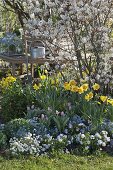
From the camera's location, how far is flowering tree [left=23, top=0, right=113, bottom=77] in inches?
200

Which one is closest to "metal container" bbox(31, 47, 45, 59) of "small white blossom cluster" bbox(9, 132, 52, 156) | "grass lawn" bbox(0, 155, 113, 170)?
"small white blossom cluster" bbox(9, 132, 52, 156)

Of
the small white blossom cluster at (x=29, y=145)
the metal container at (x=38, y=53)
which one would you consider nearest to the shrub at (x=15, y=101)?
the small white blossom cluster at (x=29, y=145)

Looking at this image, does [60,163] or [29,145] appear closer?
[60,163]

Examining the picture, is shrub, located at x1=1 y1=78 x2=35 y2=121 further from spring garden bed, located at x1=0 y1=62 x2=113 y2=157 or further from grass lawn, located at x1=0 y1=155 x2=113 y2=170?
grass lawn, located at x1=0 y1=155 x2=113 y2=170

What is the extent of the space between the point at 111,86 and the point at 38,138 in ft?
5.66

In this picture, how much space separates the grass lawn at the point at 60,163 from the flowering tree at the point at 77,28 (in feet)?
5.20

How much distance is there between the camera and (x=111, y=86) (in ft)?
19.3

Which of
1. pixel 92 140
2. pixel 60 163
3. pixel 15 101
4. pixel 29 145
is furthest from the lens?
pixel 15 101

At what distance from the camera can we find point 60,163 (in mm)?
4277

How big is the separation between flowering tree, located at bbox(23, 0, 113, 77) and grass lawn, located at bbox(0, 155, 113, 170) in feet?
5.20

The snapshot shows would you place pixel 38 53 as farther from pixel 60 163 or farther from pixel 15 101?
pixel 60 163

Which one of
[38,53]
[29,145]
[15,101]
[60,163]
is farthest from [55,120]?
[38,53]

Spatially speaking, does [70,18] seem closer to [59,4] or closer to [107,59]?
Result: [59,4]

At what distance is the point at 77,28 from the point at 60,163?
199cm
